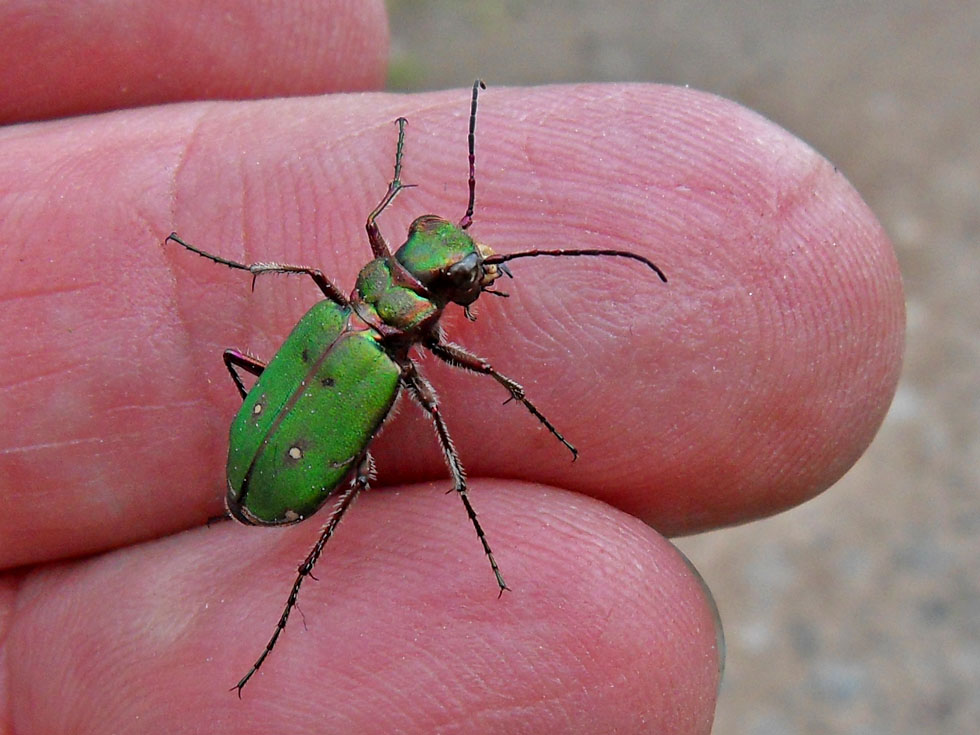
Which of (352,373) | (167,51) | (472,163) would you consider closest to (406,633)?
(352,373)

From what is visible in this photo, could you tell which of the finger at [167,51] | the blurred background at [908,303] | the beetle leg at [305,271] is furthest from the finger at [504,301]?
the blurred background at [908,303]

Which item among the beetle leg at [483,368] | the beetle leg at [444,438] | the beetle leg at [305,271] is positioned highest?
the beetle leg at [305,271]

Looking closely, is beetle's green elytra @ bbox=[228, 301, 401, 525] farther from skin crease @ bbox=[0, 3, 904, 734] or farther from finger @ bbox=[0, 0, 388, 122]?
finger @ bbox=[0, 0, 388, 122]

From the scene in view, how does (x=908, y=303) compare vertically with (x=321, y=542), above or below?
above

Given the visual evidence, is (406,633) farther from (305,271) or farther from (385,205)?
(385,205)

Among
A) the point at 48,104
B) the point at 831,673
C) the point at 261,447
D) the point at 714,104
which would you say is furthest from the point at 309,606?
the point at 831,673

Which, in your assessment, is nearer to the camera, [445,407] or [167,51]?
[445,407]

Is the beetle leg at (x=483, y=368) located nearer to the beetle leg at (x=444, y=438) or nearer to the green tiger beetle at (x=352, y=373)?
the green tiger beetle at (x=352, y=373)
